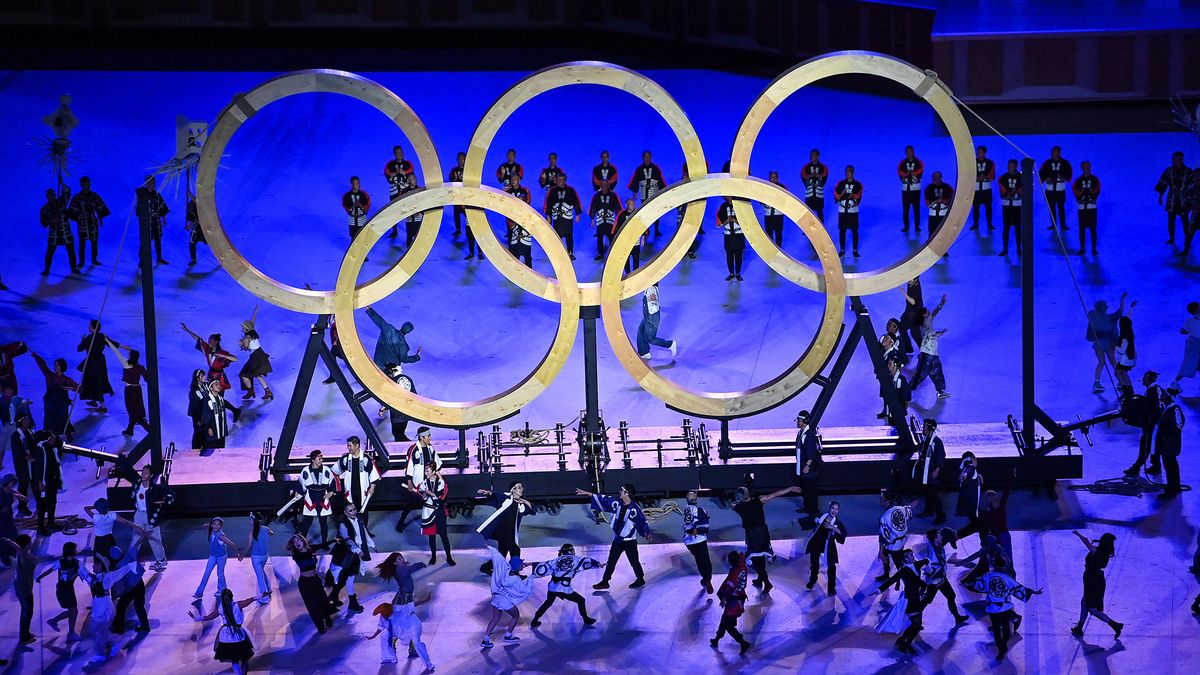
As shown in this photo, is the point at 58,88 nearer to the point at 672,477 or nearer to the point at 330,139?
the point at 330,139

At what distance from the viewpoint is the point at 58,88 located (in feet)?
136

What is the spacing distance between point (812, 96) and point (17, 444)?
23272 millimetres

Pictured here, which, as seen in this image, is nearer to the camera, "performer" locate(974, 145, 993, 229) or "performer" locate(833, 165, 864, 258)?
"performer" locate(974, 145, 993, 229)

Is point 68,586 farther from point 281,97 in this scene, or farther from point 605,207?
point 605,207

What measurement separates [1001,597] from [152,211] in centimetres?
1800

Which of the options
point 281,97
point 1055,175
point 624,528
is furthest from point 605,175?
point 624,528

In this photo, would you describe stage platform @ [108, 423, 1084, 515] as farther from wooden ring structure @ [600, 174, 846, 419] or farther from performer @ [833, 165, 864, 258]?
performer @ [833, 165, 864, 258]

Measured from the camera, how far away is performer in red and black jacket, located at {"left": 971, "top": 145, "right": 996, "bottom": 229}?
103 ft

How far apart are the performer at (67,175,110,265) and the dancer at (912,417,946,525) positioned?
57.1ft

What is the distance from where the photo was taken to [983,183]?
33094 mm

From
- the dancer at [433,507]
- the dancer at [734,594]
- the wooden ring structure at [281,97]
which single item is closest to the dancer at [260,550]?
the dancer at [433,507]

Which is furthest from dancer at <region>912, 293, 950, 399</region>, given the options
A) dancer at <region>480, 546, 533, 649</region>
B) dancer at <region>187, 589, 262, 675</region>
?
dancer at <region>187, 589, 262, 675</region>

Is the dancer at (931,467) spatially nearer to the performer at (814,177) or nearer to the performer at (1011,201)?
the performer at (1011,201)

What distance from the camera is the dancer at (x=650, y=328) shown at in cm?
2841
